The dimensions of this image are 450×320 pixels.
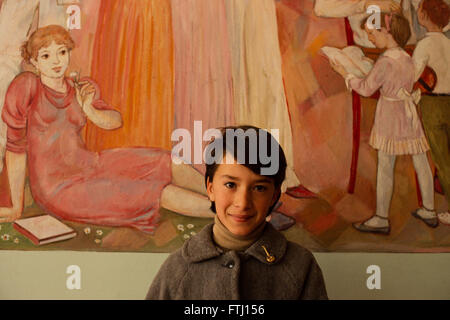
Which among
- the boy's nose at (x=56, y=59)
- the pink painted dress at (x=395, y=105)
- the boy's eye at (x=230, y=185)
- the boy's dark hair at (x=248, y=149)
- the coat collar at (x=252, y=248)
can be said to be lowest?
the coat collar at (x=252, y=248)

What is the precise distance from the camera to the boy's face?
4.57 feet

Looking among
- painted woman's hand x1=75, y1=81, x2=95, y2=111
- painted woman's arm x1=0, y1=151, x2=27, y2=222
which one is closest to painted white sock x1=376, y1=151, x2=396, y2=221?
painted woman's hand x1=75, y1=81, x2=95, y2=111

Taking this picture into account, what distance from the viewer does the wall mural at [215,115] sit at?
2.01 m

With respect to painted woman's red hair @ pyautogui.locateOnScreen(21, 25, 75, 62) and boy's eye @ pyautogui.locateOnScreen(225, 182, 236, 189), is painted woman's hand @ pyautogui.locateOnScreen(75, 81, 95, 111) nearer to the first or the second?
painted woman's red hair @ pyautogui.locateOnScreen(21, 25, 75, 62)

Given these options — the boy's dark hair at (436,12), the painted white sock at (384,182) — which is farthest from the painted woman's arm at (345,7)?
the painted white sock at (384,182)

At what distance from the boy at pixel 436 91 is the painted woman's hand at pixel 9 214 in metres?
1.79

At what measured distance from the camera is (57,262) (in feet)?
6.64

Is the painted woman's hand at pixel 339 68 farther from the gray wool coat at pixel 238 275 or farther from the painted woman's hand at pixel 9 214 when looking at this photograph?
the painted woman's hand at pixel 9 214

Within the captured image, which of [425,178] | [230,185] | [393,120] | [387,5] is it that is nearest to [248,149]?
[230,185]

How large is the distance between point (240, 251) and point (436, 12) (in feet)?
4.72

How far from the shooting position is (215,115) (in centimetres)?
204

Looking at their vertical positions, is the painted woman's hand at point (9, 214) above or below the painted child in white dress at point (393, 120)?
below

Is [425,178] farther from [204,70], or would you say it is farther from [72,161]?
[72,161]

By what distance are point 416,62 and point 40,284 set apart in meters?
1.94
